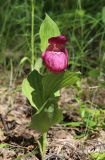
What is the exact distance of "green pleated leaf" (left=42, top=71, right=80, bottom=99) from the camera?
1.53m

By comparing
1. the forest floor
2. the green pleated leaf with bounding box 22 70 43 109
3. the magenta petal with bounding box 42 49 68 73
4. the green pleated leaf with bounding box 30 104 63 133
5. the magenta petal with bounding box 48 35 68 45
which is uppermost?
the magenta petal with bounding box 48 35 68 45

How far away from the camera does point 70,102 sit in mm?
2352

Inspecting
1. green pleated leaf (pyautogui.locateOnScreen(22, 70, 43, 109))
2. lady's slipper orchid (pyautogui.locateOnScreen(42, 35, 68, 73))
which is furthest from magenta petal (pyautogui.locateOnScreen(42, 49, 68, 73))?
green pleated leaf (pyautogui.locateOnScreen(22, 70, 43, 109))

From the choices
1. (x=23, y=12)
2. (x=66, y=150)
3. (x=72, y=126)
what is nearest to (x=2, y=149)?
(x=66, y=150)

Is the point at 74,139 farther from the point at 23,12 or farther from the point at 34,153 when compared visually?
the point at 23,12

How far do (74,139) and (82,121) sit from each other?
0.65ft

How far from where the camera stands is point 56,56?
1.46 m

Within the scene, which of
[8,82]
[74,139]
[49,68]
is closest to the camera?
[49,68]

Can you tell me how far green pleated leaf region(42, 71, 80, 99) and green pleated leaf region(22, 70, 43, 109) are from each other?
0.02 m

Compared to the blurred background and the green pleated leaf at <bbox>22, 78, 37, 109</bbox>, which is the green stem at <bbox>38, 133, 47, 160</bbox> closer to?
the green pleated leaf at <bbox>22, 78, 37, 109</bbox>

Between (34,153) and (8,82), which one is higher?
(8,82)

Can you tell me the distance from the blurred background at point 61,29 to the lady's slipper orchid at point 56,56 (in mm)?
1109

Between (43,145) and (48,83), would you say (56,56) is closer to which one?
(48,83)

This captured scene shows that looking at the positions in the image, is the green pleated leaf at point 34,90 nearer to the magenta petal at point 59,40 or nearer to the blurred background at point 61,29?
the magenta petal at point 59,40
